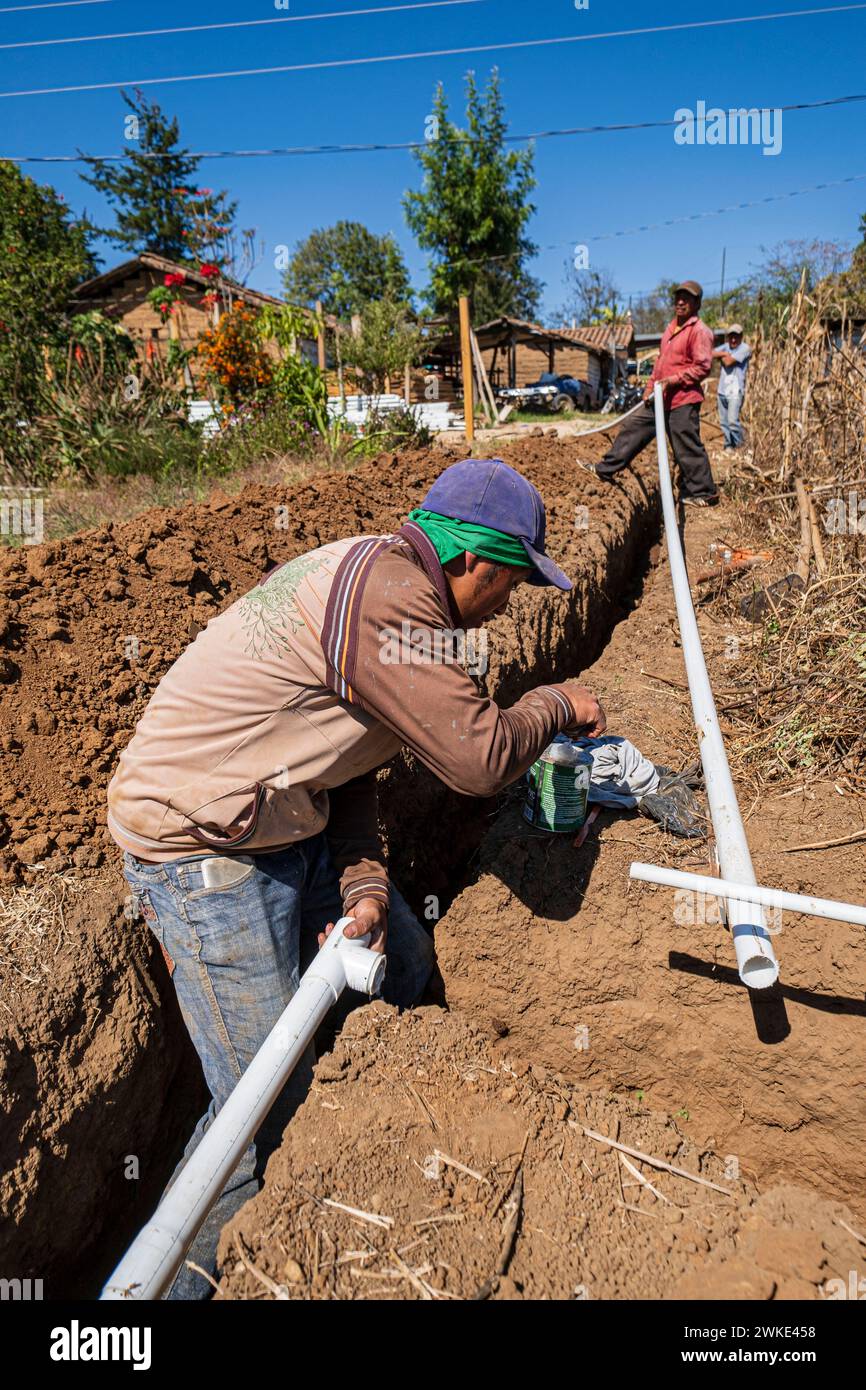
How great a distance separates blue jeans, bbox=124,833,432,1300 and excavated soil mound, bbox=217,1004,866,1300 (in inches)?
10.2

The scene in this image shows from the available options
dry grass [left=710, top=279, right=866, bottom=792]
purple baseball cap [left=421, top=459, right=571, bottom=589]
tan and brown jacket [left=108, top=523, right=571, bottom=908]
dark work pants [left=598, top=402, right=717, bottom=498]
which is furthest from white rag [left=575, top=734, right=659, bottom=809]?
dark work pants [left=598, top=402, right=717, bottom=498]

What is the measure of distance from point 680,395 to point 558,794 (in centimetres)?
610

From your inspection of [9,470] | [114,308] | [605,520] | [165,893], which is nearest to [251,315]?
[9,470]

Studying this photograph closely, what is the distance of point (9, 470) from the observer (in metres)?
7.04

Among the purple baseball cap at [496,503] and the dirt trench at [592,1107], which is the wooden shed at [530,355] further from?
the purple baseball cap at [496,503]

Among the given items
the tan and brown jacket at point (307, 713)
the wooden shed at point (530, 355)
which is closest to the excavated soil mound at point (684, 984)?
the tan and brown jacket at point (307, 713)

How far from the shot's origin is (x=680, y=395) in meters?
7.44

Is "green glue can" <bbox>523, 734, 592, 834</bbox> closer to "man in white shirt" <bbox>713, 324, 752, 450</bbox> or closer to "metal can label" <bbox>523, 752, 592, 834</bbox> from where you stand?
"metal can label" <bbox>523, 752, 592, 834</bbox>

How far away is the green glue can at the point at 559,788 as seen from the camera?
2617 mm

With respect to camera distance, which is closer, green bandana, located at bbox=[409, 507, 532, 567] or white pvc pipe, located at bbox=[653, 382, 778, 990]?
green bandana, located at bbox=[409, 507, 532, 567]

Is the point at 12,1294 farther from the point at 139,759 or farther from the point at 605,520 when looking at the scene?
the point at 605,520

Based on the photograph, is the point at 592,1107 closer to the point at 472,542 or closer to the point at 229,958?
the point at 229,958

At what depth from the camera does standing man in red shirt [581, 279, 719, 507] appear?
23.6 feet

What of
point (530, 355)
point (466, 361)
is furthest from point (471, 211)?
point (466, 361)
